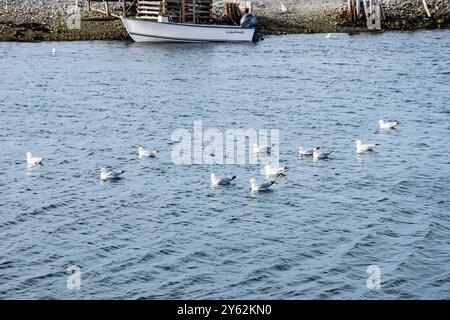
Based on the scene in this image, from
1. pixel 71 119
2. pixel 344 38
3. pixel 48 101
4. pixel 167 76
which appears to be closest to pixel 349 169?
pixel 71 119

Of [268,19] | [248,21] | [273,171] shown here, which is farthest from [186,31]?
[273,171]

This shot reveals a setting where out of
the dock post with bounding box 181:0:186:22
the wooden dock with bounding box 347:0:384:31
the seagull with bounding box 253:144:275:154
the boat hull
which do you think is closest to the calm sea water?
the seagull with bounding box 253:144:275:154

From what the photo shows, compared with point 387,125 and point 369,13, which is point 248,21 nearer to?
point 369,13

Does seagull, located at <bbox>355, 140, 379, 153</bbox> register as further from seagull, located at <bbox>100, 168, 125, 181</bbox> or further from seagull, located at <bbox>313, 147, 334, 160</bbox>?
seagull, located at <bbox>100, 168, 125, 181</bbox>

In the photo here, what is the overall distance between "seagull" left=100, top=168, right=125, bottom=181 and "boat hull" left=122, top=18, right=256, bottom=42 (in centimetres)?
3582

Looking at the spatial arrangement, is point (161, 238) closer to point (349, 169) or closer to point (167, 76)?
point (349, 169)

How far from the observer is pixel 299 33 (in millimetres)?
72062

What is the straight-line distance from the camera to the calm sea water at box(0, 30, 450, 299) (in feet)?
81.1

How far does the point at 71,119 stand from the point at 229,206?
17.1 m

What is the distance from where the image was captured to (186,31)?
2761 inches

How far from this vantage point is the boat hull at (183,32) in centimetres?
6850

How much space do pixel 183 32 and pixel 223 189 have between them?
39.4 m

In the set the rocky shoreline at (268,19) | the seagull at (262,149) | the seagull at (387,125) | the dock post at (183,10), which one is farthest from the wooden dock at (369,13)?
the seagull at (262,149)

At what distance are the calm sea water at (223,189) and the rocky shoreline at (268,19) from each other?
8.08m
